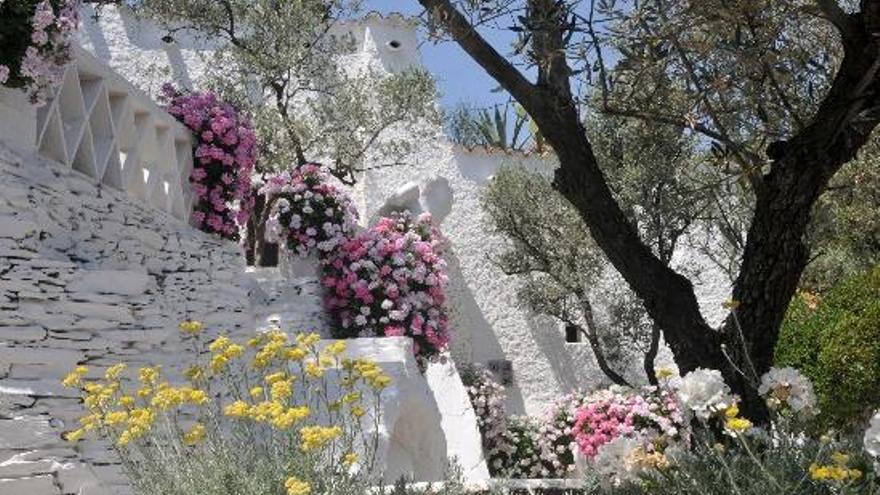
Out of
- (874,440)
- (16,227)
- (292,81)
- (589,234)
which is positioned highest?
(292,81)

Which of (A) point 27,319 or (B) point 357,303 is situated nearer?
(A) point 27,319

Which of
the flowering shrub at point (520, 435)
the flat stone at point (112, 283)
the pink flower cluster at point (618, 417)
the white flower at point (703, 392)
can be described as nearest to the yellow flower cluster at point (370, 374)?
the white flower at point (703, 392)

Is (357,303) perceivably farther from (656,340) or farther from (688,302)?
(688,302)

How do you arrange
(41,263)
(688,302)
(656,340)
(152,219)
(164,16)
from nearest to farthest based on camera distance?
(688,302) → (41,263) → (152,219) → (164,16) → (656,340)

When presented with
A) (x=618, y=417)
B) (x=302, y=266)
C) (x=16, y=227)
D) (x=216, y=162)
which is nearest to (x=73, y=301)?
(x=16, y=227)

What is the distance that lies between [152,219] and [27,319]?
2.77 meters

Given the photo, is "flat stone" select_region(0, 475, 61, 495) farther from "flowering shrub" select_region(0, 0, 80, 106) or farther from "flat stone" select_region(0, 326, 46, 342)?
"flowering shrub" select_region(0, 0, 80, 106)

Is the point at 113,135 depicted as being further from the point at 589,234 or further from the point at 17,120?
the point at 589,234

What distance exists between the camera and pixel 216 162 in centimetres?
1102

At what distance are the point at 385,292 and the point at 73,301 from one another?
681 cm

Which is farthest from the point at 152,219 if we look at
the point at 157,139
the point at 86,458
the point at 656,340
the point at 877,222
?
the point at 877,222

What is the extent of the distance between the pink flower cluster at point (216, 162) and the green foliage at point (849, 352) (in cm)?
609

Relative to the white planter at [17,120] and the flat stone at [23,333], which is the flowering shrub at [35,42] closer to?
the white planter at [17,120]

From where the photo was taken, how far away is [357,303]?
12875 mm
